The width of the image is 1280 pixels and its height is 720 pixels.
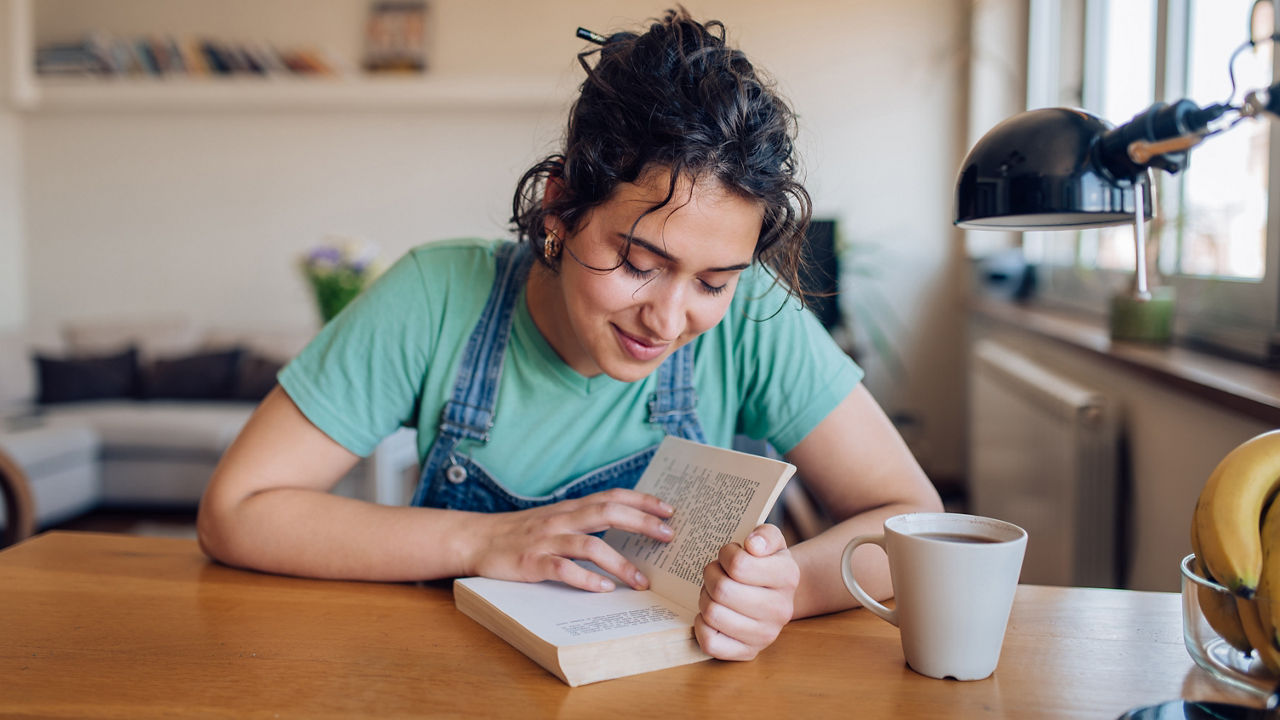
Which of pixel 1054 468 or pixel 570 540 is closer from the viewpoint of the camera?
pixel 570 540

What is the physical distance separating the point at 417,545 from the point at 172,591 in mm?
224

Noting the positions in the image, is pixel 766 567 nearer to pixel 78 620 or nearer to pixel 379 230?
pixel 78 620

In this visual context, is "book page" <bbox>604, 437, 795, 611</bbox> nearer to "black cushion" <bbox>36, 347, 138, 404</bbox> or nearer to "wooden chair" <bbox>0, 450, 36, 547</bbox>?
"wooden chair" <bbox>0, 450, 36, 547</bbox>

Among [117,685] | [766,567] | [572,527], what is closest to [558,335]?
[572,527]

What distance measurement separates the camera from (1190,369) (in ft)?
4.93

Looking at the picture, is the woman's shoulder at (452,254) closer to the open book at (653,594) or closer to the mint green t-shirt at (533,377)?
the mint green t-shirt at (533,377)

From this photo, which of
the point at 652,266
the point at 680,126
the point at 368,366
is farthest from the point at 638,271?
the point at 368,366

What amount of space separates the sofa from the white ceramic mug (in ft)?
8.61

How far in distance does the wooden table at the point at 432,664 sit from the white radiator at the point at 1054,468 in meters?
1.10

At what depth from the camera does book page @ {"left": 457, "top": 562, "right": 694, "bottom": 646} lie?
28.4 inches

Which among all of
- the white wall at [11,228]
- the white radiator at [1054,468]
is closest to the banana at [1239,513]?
the white radiator at [1054,468]

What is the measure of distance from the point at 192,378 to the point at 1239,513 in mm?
4110

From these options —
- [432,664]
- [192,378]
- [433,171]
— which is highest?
[433,171]

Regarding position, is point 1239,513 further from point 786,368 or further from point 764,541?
point 786,368
